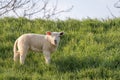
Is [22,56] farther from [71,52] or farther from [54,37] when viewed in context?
[71,52]

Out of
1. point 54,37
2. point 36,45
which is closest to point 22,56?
point 36,45

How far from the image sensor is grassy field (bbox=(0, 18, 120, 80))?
8.38m

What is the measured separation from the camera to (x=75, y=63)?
8852mm

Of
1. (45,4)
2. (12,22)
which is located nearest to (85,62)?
(12,22)

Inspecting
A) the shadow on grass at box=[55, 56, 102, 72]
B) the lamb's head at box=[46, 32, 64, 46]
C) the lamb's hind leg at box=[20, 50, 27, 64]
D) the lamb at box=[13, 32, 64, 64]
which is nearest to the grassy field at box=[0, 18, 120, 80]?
the shadow on grass at box=[55, 56, 102, 72]

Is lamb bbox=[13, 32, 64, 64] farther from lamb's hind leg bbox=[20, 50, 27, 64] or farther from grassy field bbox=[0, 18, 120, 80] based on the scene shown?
grassy field bbox=[0, 18, 120, 80]

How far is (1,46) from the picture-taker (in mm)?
9656

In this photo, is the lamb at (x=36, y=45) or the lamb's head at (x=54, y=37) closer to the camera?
the lamb's head at (x=54, y=37)

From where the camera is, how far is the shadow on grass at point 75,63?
28.6 feet

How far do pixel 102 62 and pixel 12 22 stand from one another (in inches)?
133

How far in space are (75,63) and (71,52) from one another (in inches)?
22.3

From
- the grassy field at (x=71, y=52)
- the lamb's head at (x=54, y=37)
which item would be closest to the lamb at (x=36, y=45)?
the lamb's head at (x=54, y=37)

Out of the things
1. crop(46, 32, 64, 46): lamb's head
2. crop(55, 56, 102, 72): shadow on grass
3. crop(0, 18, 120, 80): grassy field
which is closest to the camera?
crop(0, 18, 120, 80): grassy field

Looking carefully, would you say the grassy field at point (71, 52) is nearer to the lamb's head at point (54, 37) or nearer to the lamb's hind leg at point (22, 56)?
the lamb's hind leg at point (22, 56)
